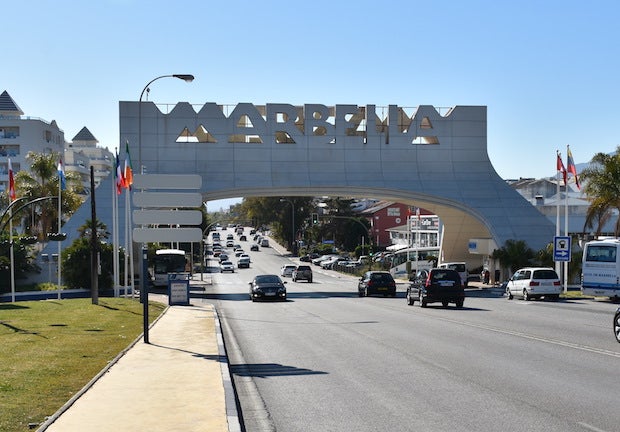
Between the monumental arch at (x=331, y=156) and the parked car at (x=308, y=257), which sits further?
the parked car at (x=308, y=257)

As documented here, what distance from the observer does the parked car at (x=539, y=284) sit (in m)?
43.9

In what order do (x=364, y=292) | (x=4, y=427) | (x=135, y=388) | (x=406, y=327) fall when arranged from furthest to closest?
(x=364, y=292) → (x=406, y=327) → (x=135, y=388) → (x=4, y=427)

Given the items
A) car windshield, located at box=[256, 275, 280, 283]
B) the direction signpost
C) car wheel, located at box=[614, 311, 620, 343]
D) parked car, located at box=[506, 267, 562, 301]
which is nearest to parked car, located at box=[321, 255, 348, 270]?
car windshield, located at box=[256, 275, 280, 283]

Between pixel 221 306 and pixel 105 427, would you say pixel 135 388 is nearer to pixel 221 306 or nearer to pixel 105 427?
pixel 105 427

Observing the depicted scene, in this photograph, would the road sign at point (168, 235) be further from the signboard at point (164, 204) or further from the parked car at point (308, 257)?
the parked car at point (308, 257)

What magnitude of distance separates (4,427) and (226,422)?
8.47 ft

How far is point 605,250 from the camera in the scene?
41.1 metres

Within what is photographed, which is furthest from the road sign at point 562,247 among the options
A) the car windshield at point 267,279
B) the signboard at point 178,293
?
the signboard at point 178,293

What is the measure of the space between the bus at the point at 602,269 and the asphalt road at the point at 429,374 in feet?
38.9

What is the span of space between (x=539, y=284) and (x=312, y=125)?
2642 centimetres

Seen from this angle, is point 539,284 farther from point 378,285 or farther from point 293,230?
point 293,230

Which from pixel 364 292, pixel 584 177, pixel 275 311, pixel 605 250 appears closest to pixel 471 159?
pixel 584 177

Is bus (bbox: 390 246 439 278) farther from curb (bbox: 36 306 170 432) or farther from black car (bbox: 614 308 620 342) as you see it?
curb (bbox: 36 306 170 432)

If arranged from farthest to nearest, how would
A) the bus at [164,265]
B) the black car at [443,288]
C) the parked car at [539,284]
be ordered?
the bus at [164,265]
the parked car at [539,284]
the black car at [443,288]
